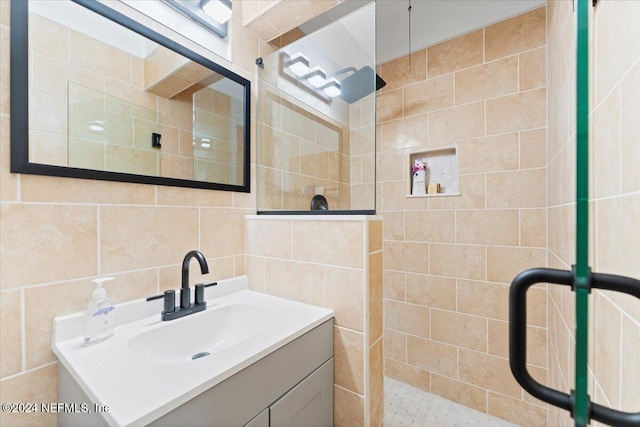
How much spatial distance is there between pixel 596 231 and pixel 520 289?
48 cm

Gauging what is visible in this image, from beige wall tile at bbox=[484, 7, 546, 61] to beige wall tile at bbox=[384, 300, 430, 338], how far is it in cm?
173

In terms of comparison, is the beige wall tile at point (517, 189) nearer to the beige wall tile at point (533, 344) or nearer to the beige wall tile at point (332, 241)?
the beige wall tile at point (533, 344)

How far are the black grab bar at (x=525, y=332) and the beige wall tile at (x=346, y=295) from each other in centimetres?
67

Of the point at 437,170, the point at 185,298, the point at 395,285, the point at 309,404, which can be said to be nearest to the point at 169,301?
the point at 185,298

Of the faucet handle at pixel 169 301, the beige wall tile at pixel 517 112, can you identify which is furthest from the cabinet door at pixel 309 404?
the beige wall tile at pixel 517 112

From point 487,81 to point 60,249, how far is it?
7.35ft

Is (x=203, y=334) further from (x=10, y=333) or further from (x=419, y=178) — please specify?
(x=419, y=178)

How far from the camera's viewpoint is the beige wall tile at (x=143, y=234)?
0.89 metres

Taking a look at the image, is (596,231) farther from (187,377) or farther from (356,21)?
(356,21)

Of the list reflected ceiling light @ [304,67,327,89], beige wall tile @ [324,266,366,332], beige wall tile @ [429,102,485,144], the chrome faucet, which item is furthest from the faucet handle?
beige wall tile @ [429,102,485,144]

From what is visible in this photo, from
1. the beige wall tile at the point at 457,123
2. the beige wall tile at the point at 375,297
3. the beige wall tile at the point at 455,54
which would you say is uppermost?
the beige wall tile at the point at 455,54

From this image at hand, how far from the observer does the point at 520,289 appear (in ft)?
1.05

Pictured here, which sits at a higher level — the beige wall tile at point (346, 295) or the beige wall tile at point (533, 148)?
the beige wall tile at point (533, 148)

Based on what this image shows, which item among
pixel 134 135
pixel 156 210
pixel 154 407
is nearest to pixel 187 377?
pixel 154 407
